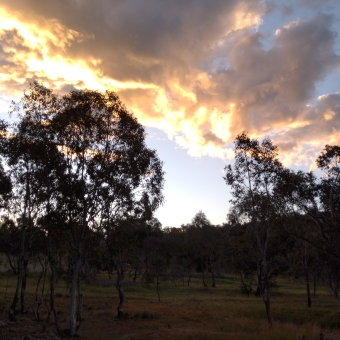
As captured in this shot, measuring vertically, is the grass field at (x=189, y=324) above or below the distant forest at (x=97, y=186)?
below

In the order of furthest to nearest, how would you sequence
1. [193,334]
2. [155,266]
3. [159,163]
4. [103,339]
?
[155,266] < [159,163] < [193,334] < [103,339]

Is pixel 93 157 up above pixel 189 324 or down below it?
above

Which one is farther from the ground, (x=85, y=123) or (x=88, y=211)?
(x=85, y=123)

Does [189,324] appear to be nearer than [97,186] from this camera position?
No

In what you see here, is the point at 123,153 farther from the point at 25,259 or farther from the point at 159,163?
the point at 25,259

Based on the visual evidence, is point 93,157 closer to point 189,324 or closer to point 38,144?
point 38,144

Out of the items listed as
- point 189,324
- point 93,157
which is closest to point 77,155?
point 93,157

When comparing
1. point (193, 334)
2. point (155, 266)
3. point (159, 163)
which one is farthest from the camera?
point (155, 266)

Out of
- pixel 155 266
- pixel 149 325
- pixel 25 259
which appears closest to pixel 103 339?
pixel 149 325

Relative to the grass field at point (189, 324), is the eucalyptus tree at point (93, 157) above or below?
above

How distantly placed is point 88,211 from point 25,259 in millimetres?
8709

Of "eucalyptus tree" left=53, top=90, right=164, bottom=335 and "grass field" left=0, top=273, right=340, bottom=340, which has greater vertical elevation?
"eucalyptus tree" left=53, top=90, right=164, bottom=335

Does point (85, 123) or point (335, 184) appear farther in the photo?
point (335, 184)

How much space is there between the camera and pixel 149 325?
1147 inches
